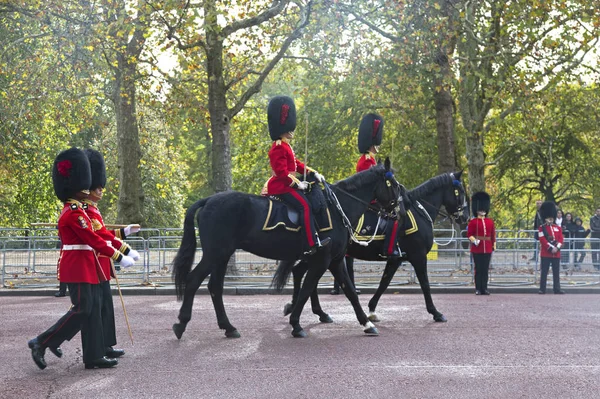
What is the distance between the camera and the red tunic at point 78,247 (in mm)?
8094

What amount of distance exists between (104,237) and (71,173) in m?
0.71

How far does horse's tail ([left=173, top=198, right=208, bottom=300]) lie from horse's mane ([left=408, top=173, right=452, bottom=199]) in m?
3.66

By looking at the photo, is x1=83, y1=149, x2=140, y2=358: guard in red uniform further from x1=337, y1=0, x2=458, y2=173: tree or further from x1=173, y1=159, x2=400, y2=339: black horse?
x1=337, y1=0, x2=458, y2=173: tree

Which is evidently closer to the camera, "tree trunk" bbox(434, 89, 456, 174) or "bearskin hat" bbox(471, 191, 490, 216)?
"bearskin hat" bbox(471, 191, 490, 216)

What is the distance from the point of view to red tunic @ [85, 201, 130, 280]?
839 centimetres

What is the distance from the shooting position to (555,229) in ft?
55.9

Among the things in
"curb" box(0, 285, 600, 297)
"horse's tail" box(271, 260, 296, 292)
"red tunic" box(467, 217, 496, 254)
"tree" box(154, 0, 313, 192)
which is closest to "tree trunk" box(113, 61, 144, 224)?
"tree" box(154, 0, 313, 192)

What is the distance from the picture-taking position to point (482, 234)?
16.6 meters

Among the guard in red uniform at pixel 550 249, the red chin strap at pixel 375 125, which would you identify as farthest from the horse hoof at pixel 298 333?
the guard in red uniform at pixel 550 249

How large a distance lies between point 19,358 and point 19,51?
2360 centimetres

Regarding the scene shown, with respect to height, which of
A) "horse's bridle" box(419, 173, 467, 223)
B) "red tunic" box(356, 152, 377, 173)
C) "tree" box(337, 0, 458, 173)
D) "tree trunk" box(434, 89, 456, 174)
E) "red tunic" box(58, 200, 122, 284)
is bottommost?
"red tunic" box(58, 200, 122, 284)

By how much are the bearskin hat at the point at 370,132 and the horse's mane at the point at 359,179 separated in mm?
A: 2634

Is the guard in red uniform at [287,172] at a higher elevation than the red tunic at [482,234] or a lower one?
higher

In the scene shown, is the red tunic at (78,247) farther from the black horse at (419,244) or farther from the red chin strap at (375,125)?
the red chin strap at (375,125)
